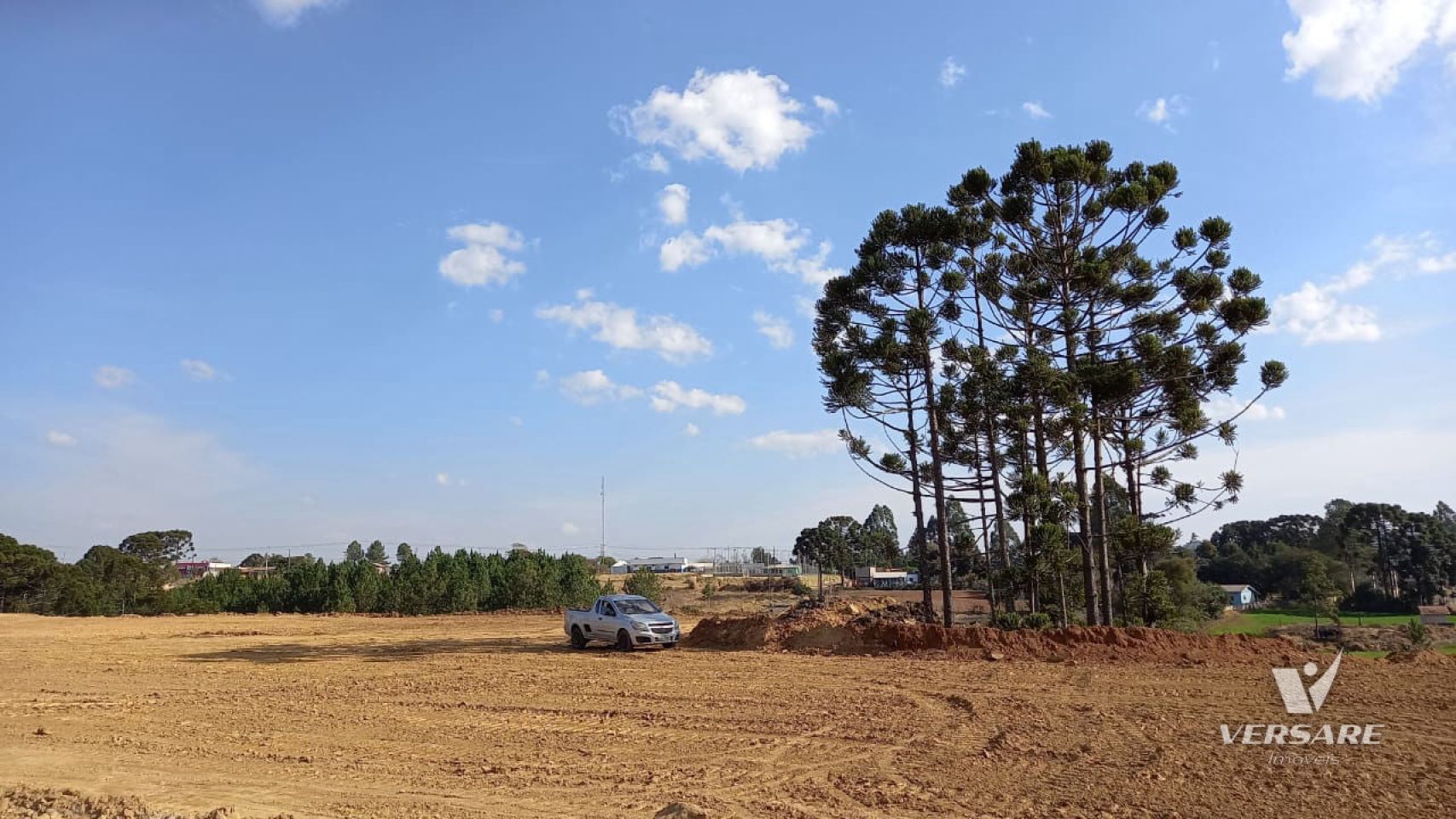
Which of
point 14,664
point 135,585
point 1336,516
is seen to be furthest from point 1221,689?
point 1336,516

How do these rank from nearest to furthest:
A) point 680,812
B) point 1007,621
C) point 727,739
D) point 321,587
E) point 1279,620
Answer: point 680,812 → point 727,739 → point 1007,621 → point 321,587 → point 1279,620

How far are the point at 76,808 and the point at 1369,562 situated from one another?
323ft

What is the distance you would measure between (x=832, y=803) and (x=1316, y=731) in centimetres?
652

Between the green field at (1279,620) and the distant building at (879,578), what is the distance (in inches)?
1212

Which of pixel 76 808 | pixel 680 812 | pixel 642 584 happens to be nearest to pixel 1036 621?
pixel 680 812

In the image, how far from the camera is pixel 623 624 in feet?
75.9

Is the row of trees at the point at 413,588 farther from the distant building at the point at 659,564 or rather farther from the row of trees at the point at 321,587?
the distant building at the point at 659,564

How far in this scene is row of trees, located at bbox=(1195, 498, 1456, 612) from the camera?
7438cm

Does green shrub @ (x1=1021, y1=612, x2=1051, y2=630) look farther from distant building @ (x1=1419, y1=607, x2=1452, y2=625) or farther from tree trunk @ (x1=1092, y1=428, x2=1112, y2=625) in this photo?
distant building @ (x1=1419, y1=607, x2=1452, y2=625)

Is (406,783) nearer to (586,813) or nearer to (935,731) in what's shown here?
(586,813)

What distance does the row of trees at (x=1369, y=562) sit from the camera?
7438 cm

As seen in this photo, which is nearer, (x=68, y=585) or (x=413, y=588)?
(x=413, y=588)

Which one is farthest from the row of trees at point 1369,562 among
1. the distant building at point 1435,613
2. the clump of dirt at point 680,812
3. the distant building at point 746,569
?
the clump of dirt at point 680,812

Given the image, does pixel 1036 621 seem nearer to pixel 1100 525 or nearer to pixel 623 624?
pixel 1100 525
